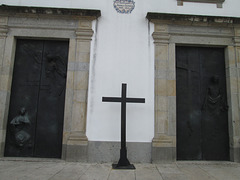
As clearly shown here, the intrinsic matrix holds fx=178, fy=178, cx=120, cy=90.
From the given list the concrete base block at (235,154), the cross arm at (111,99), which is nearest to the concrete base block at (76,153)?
the cross arm at (111,99)

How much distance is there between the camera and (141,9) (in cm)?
561

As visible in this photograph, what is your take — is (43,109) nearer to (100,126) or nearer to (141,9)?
(100,126)

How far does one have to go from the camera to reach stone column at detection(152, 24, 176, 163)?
4.93 metres

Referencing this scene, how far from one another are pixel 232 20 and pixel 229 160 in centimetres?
421

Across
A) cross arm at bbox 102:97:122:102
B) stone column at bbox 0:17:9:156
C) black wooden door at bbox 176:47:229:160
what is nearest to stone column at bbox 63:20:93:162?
cross arm at bbox 102:97:122:102

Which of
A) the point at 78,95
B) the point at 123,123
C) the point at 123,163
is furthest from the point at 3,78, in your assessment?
the point at 123,163

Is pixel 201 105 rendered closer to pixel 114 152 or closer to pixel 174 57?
pixel 174 57

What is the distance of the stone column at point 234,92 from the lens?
202 inches

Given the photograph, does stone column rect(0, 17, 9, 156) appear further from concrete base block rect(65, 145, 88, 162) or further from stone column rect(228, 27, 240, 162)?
stone column rect(228, 27, 240, 162)

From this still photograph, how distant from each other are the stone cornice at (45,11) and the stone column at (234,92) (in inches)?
169

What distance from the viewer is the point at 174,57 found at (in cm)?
541

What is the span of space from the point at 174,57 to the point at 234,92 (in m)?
2.07

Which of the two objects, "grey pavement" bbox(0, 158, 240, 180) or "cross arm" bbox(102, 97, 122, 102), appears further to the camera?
"cross arm" bbox(102, 97, 122, 102)

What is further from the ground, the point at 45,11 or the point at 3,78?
the point at 45,11
